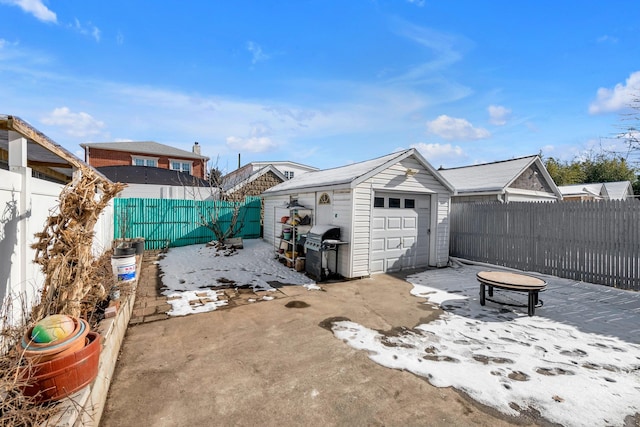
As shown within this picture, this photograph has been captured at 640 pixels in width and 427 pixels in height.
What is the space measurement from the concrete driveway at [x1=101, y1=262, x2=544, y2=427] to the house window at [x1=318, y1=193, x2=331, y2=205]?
139 inches

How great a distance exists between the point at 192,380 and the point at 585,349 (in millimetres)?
4744

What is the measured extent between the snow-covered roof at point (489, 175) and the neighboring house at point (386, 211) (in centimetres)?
324

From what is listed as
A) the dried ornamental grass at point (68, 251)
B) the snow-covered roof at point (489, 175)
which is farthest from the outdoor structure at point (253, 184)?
the dried ornamental grass at point (68, 251)

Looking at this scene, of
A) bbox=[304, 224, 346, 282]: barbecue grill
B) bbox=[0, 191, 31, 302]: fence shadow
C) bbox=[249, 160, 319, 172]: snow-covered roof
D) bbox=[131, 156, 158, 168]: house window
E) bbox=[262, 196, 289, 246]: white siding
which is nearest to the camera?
bbox=[0, 191, 31, 302]: fence shadow

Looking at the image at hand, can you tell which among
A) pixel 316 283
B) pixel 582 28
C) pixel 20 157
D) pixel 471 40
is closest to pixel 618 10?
pixel 582 28

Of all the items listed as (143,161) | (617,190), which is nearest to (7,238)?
(143,161)

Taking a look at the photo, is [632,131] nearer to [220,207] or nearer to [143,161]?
[220,207]

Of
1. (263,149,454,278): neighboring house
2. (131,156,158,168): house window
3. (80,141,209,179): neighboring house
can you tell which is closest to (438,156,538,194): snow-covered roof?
(263,149,454,278): neighboring house

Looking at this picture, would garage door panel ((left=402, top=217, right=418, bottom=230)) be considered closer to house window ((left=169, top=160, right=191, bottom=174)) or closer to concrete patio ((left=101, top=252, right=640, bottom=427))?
concrete patio ((left=101, top=252, right=640, bottom=427))

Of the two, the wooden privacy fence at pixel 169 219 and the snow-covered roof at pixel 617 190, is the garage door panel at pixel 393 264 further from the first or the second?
the snow-covered roof at pixel 617 190

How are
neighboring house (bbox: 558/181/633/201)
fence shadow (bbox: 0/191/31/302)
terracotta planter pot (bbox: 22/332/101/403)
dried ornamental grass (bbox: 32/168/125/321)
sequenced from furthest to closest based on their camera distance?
neighboring house (bbox: 558/181/633/201)
dried ornamental grass (bbox: 32/168/125/321)
fence shadow (bbox: 0/191/31/302)
terracotta planter pot (bbox: 22/332/101/403)

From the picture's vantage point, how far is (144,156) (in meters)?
21.8

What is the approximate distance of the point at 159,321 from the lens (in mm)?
4320

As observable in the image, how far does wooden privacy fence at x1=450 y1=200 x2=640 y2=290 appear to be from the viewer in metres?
6.18
